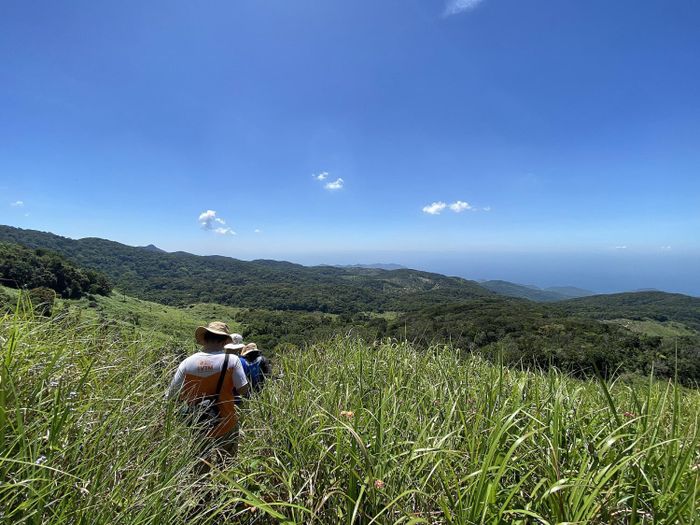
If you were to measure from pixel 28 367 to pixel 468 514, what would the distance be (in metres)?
2.38

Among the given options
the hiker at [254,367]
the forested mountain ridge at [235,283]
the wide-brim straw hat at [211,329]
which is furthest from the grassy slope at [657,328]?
the wide-brim straw hat at [211,329]

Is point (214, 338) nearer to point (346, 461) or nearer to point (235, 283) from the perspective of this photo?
point (346, 461)

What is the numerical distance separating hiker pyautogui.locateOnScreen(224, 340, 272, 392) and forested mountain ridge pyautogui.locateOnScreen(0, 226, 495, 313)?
100 meters

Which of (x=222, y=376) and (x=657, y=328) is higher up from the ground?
(x=222, y=376)

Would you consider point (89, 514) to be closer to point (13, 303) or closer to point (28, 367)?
point (28, 367)

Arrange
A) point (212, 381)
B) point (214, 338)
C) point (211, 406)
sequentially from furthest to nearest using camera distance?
point (214, 338)
point (212, 381)
point (211, 406)

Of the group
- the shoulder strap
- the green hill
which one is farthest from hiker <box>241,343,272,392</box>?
the green hill

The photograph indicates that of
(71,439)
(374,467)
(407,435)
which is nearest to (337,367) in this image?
(407,435)

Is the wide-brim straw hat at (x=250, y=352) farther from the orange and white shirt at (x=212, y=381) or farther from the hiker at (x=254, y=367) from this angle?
the orange and white shirt at (x=212, y=381)

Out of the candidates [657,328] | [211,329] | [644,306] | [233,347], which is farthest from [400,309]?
[211,329]

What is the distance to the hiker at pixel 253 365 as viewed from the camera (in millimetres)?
3764

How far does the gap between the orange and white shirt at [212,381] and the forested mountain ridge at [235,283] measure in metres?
101

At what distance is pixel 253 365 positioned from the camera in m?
3.85

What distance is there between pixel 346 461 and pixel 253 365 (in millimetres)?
2215
